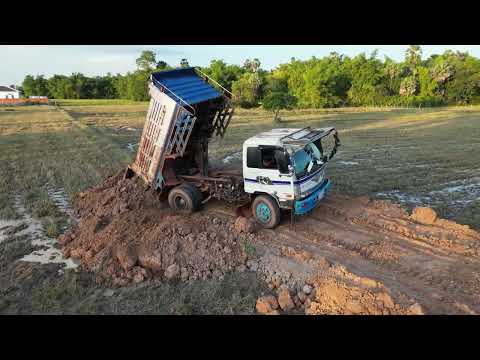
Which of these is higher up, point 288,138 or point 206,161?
point 288,138

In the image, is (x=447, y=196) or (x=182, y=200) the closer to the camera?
(x=182, y=200)

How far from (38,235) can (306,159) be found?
750cm

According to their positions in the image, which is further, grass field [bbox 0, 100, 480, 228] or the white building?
the white building

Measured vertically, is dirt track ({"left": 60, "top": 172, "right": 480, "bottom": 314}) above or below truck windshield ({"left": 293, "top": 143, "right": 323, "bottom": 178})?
below

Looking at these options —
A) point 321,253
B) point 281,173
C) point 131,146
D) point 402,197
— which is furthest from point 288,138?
point 131,146

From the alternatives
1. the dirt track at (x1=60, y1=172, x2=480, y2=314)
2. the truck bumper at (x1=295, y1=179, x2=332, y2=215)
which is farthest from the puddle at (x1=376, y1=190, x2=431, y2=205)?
the truck bumper at (x1=295, y1=179, x2=332, y2=215)

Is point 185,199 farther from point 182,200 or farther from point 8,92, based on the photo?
point 8,92

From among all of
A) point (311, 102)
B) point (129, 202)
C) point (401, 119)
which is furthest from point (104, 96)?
point (129, 202)

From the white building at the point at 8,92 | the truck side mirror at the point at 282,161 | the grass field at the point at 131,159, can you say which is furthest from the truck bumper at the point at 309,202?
the white building at the point at 8,92

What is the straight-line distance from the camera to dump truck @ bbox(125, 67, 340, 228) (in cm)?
887

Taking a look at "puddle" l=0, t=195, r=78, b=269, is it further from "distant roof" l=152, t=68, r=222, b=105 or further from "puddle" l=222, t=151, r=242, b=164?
"puddle" l=222, t=151, r=242, b=164

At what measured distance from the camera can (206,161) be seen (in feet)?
37.4

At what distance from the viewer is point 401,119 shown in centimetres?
3403

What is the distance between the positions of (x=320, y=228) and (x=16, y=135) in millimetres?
26306
